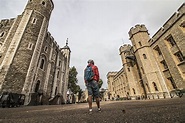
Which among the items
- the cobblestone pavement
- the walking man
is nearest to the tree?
the cobblestone pavement

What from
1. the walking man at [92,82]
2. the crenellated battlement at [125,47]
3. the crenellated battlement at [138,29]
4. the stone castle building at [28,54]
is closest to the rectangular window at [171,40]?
the crenellated battlement at [138,29]

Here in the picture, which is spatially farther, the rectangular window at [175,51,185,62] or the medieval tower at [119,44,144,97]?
the medieval tower at [119,44,144,97]

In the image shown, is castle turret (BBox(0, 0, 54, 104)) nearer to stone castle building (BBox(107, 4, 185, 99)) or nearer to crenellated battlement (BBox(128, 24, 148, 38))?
crenellated battlement (BBox(128, 24, 148, 38))

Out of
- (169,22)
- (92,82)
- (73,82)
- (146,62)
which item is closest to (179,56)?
(146,62)

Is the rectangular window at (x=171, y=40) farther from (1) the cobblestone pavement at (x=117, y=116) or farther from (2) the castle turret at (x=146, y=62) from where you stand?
(1) the cobblestone pavement at (x=117, y=116)

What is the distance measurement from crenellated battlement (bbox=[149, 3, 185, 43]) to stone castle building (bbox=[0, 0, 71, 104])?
18943 millimetres

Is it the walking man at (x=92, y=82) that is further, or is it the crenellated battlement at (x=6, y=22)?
the crenellated battlement at (x=6, y=22)

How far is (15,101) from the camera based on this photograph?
991 cm

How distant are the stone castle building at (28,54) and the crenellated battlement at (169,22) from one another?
18.9m

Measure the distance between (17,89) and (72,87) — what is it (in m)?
22.9

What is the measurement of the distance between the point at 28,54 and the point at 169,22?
20.2m

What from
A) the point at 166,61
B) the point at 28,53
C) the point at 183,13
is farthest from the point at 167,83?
the point at 28,53

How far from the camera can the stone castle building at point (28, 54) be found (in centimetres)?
1252

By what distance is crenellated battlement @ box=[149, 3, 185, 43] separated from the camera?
12613 mm
